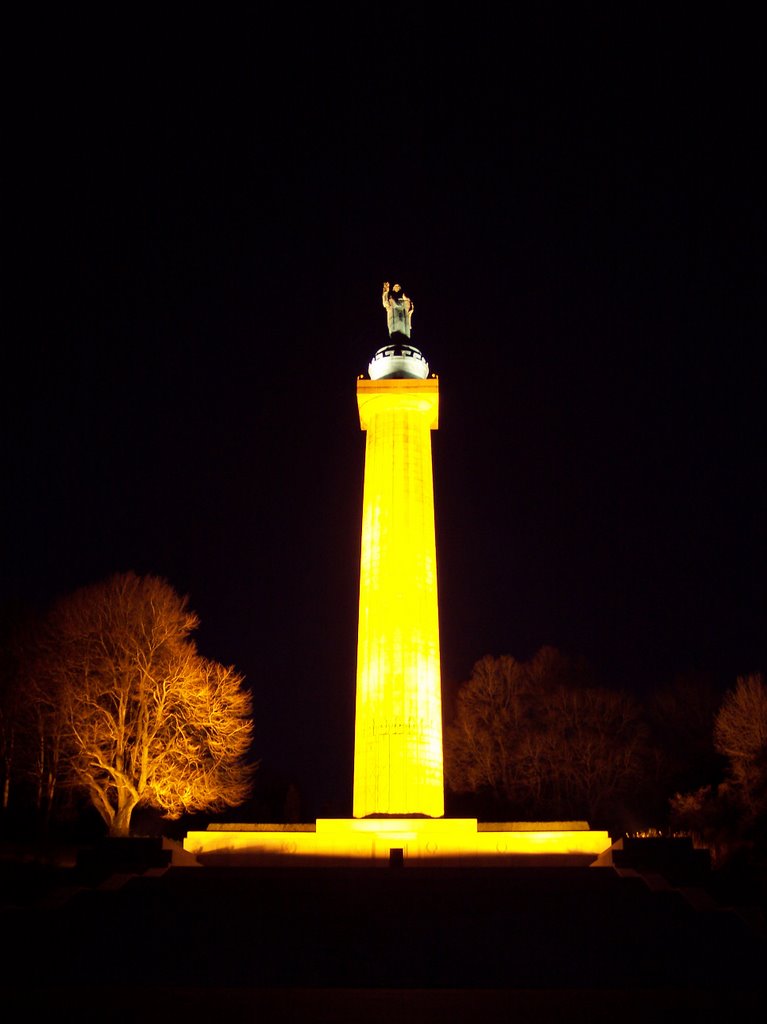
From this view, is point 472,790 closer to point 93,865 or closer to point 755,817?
point 755,817

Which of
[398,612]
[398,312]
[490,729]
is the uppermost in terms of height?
[398,312]

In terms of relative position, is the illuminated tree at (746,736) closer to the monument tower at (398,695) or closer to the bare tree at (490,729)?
the bare tree at (490,729)

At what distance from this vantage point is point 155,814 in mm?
31047

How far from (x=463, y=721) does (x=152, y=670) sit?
1472 cm

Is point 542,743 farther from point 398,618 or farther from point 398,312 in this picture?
point 398,312

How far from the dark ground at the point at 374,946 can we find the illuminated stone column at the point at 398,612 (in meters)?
8.37

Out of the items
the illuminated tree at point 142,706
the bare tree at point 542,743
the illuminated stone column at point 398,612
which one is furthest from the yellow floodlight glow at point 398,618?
the bare tree at point 542,743

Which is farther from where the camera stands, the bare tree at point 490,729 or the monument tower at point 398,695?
the bare tree at point 490,729

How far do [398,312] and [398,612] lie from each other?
33.2 ft

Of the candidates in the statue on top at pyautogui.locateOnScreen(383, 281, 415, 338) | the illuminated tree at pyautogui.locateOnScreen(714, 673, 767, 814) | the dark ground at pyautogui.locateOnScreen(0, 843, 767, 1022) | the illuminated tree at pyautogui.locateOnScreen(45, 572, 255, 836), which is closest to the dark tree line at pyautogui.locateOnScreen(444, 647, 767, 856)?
the illuminated tree at pyautogui.locateOnScreen(714, 673, 767, 814)

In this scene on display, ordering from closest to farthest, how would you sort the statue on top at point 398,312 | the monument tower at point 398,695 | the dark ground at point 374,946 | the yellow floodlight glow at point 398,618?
1. the dark ground at point 374,946
2. the monument tower at point 398,695
3. the yellow floodlight glow at point 398,618
4. the statue on top at point 398,312

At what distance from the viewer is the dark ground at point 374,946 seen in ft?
31.4

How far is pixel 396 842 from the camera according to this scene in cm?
2023

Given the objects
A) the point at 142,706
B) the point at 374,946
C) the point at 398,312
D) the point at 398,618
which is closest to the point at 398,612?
the point at 398,618
